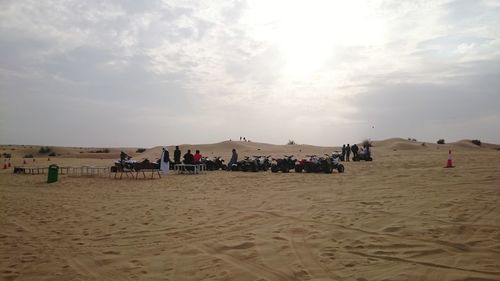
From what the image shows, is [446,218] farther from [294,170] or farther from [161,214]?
[294,170]

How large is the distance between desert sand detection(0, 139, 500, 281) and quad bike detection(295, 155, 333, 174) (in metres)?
7.43

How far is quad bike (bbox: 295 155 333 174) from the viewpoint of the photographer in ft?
67.8

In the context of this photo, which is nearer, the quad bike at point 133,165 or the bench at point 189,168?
the quad bike at point 133,165

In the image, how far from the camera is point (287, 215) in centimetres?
920

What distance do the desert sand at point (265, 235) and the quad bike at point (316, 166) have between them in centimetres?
743

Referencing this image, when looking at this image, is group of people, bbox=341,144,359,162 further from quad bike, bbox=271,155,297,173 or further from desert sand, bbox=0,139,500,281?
desert sand, bbox=0,139,500,281

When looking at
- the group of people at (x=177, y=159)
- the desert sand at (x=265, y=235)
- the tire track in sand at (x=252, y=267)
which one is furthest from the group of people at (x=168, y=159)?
the tire track in sand at (x=252, y=267)

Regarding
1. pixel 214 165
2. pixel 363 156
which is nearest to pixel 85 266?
pixel 214 165

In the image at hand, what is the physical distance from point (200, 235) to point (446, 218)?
4476 mm

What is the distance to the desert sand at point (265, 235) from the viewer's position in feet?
18.2

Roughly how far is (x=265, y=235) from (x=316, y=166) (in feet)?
45.8

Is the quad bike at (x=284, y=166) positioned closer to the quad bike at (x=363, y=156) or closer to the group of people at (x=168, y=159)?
the group of people at (x=168, y=159)

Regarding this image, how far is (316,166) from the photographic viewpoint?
21062mm

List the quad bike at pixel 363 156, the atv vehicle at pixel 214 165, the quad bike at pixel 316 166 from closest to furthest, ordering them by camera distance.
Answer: the quad bike at pixel 316 166 < the atv vehicle at pixel 214 165 < the quad bike at pixel 363 156
